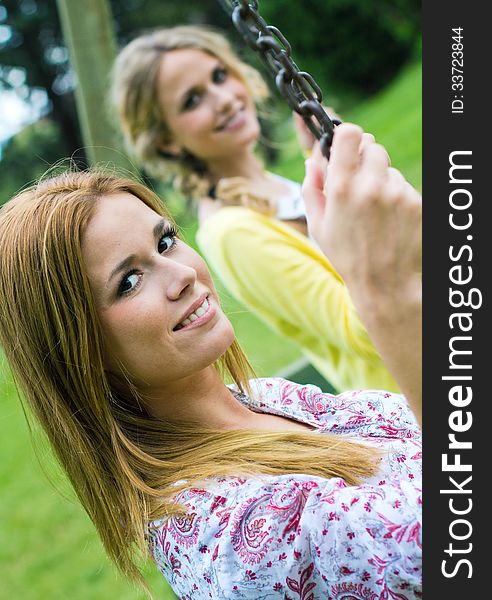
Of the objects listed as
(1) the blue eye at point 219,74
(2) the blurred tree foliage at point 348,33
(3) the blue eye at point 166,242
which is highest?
(2) the blurred tree foliage at point 348,33

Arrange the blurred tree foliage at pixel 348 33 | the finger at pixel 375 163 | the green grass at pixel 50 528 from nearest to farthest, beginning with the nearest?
the finger at pixel 375 163
the green grass at pixel 50 528
the blurred tree foliage at pixel 348 33

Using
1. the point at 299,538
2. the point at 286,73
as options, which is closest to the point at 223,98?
the point at 286,73

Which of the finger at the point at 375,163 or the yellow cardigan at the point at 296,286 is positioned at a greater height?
the yellow cardigan at the point at 296,286

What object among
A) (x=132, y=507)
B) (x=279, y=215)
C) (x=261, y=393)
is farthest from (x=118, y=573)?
(x=279, y=215)

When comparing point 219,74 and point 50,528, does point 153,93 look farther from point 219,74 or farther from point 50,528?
point 50,528

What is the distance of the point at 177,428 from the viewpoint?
1399 millimetres

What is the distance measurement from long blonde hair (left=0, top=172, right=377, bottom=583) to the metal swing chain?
16.6 inches

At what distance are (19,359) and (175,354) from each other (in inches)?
10.7

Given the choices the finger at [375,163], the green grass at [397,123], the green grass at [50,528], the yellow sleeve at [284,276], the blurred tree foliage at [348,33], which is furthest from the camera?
the blurred tree foliage at [348,33]

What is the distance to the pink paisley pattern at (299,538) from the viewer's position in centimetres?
106

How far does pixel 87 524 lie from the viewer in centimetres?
421

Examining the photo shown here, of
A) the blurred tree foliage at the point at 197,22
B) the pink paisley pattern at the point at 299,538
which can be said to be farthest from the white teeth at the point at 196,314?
the blurred tree foliage at the point at 197,22

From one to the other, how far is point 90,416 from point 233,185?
3.94 ft

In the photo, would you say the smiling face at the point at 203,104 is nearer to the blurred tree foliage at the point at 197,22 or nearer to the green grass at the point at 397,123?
the green grass at the point at 397,123
